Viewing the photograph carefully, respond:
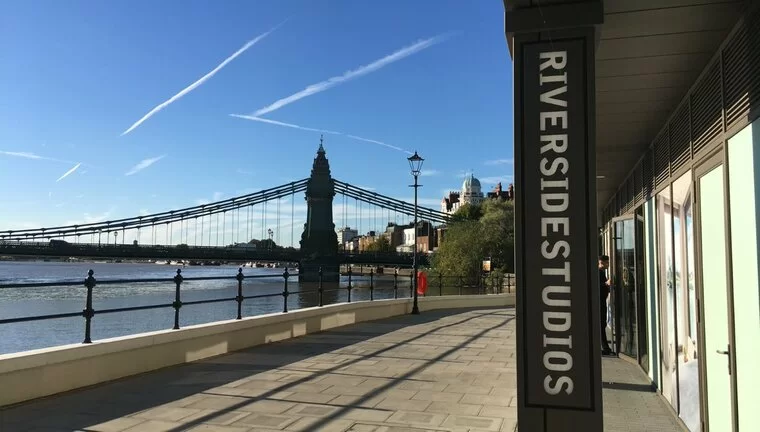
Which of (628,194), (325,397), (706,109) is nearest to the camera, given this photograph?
(706,109)

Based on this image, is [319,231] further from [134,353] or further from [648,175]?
[648,175]

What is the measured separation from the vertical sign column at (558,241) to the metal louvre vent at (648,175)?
3591mm

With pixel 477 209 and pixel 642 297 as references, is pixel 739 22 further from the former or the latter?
pixel 477 209

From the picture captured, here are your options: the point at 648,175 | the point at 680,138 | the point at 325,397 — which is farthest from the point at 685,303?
the point at 325,397

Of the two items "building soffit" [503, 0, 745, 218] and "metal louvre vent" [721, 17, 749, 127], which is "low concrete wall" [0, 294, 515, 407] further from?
"metal louvre vent" [721, 17, 749, 127]

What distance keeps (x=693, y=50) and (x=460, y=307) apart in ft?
46.6

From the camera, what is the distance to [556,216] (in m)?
2.83

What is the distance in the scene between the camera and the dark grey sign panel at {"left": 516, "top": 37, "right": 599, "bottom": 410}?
2.77 m

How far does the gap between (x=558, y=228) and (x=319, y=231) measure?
170 ft

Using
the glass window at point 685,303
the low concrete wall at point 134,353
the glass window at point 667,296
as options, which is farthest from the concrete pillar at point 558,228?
the low concrete wall at point 134,353

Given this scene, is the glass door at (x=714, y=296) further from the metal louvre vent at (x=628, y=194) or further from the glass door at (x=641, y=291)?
the metal louvre vent at (x=628, y=194)

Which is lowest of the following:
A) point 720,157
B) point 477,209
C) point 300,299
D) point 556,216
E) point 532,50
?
point 300,299

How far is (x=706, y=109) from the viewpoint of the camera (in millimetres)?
3752

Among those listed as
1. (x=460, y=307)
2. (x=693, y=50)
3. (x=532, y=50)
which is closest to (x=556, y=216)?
(x=532, y=50)
